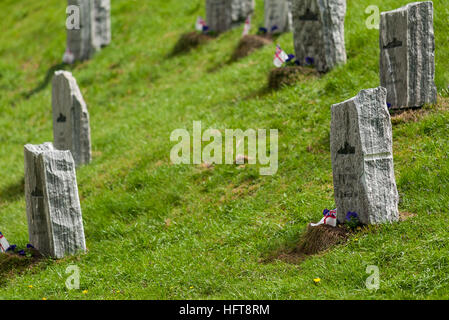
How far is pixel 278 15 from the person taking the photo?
13164 millimetres

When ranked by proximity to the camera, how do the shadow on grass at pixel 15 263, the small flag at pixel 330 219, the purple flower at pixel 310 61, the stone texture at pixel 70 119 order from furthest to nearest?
the stone texture at pixel 70 119 → the purple flower at pixel 310 61 → the shadow on grass at pixel 15 263 → the small flag at pixel 330 219

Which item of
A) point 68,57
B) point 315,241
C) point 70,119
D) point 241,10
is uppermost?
point 241,10

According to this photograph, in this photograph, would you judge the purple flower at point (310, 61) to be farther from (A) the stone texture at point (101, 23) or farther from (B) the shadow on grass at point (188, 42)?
(A) the stone texture at point (101, 23)

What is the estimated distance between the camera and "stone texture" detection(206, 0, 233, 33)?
48.3ft

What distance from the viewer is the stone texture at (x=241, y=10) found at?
14680mm

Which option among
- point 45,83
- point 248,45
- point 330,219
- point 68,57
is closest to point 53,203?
point 330,219

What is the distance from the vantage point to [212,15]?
14883mm

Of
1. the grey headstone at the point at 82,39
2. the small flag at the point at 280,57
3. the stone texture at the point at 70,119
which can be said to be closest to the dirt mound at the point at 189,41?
the grey headstone at the point at 82,39

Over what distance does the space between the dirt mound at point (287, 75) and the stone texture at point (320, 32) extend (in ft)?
0.72

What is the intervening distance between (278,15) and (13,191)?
6.70 m

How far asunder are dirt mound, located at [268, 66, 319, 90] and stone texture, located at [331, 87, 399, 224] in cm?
407

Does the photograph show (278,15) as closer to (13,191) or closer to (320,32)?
(320,32)

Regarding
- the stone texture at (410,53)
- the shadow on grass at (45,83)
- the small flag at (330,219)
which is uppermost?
the shadow on grass at (45,83)
